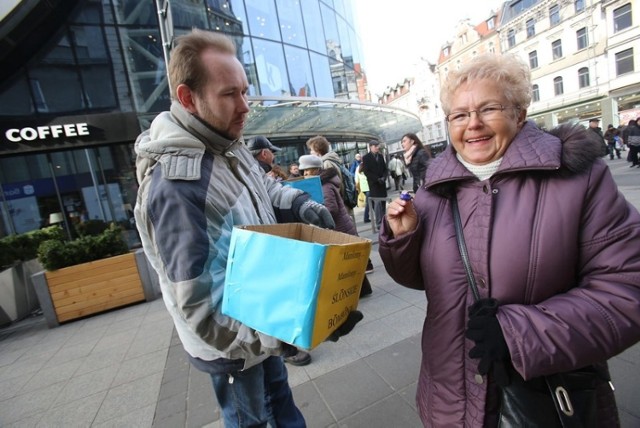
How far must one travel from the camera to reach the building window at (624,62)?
85.7 ft

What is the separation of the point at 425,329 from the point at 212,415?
195 cm

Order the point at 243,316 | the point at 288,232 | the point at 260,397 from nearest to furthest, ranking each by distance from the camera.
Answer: the point at 243,316
the point at 288,232
the point at 260,397

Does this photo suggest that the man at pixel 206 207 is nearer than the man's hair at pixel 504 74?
Yes

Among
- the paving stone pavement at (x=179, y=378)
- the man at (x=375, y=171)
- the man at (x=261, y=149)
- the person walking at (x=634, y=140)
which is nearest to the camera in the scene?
the paving stone pavement at (x=179, y=378)

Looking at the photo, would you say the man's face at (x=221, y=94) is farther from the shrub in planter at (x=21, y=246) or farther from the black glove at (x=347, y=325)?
the shrub in planter at (x=21, y=246)

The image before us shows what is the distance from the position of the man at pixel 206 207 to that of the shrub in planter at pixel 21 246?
660 centimetres

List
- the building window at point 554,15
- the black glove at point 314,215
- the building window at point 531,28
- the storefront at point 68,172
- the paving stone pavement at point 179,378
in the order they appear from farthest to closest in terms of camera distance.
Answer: the building window at point 531,28
the building window at point 554,15
the storefront at point 68,172
the paving stone pavement at point 179,378
the black glove at point 314,215

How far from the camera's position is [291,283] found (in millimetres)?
910

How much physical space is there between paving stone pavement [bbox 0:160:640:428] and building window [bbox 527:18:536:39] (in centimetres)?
4161

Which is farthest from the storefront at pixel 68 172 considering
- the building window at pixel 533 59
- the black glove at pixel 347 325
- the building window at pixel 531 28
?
the building window at pixel 531 28

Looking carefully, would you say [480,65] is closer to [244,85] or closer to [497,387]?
[244,85]

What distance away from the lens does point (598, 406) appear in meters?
1.23

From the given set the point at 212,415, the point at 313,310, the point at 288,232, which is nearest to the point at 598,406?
the point at 313,310

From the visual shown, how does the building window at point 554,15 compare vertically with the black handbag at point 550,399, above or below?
above
